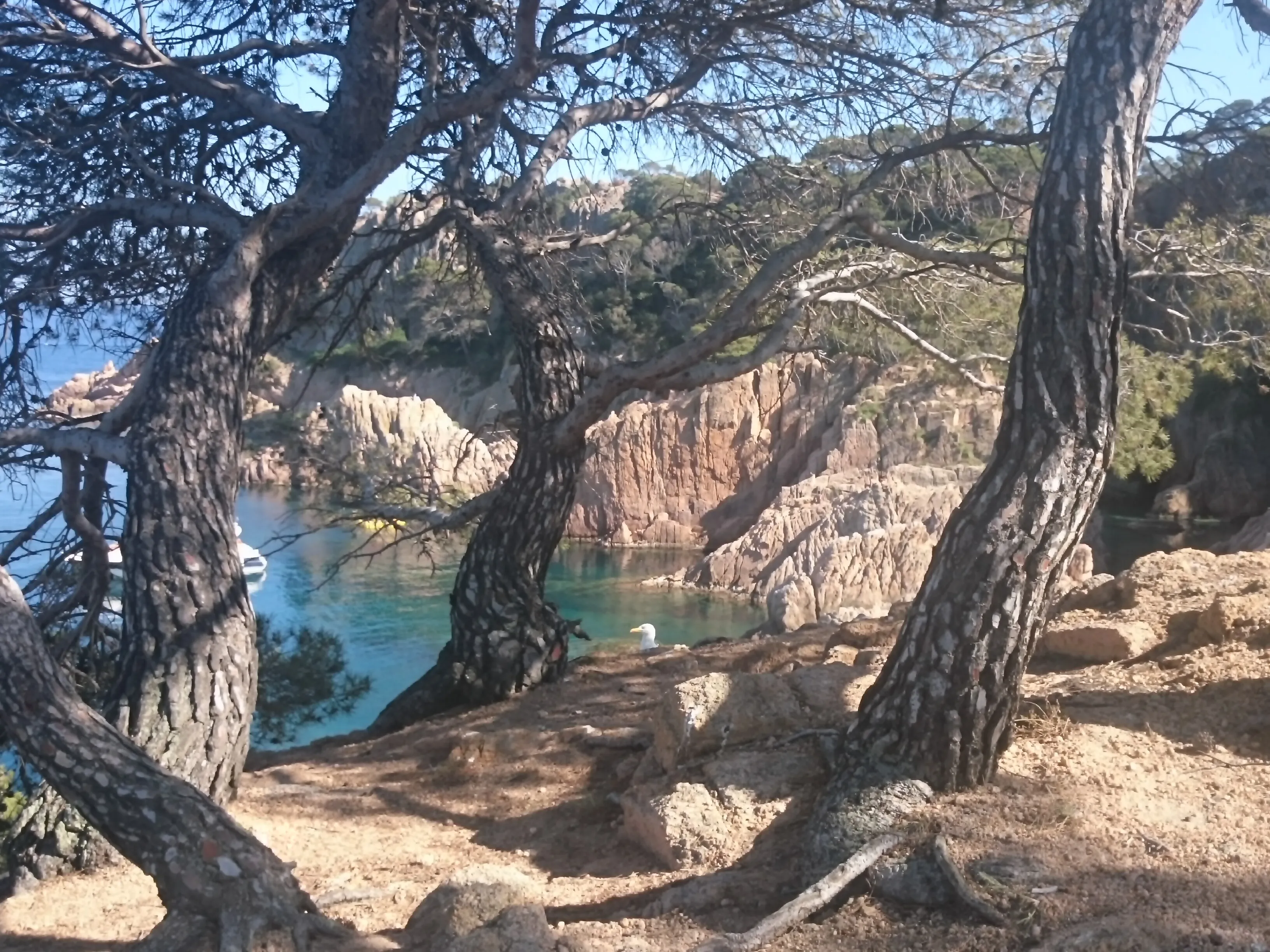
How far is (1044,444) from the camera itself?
155 inches

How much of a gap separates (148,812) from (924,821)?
93.1 inches

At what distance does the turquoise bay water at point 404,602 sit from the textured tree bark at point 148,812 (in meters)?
9.19

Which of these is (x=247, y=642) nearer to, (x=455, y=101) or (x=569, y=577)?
(x=455, y=101)

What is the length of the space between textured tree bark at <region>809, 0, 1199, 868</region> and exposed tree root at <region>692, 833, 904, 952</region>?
156 mm

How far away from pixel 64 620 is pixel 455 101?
3.49 meters

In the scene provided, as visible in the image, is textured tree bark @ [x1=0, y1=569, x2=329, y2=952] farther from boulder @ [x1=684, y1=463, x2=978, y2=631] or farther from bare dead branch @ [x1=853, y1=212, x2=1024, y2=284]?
boulder @ [x1=684, y1=463, x2=978, y2=631]

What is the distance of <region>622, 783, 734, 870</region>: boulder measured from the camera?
4297 millimetres

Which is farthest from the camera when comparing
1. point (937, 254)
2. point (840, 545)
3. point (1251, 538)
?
point (840, 545)

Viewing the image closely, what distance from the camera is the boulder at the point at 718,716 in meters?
4.88

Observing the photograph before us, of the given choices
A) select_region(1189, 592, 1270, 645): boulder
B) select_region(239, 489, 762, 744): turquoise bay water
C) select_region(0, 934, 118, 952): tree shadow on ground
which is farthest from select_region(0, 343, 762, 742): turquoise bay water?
select_region(1189, 592, 1270, 645): boulder

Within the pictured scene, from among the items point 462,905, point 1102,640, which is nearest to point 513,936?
point 462,905

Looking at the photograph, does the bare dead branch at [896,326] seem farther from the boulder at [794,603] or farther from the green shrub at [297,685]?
the boulder at [794,603]

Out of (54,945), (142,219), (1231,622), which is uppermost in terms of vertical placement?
(142,219)

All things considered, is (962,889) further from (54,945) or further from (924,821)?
(54,945)
